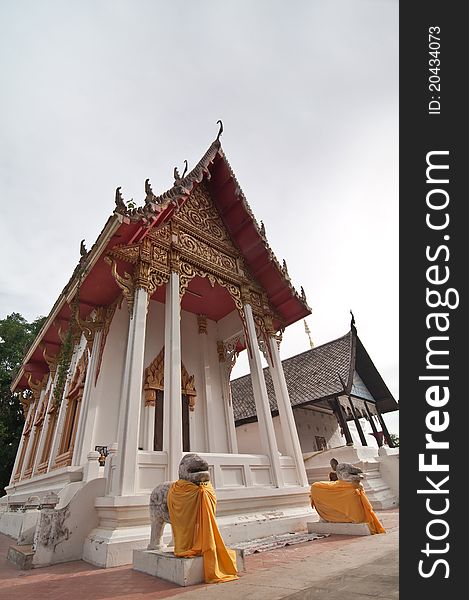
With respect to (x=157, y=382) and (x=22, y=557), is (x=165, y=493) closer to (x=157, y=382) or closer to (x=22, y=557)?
(x=22, y=557)

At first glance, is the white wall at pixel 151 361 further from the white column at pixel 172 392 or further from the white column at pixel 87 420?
the white column at pixel 172 392

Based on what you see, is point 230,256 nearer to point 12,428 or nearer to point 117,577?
point 117,577

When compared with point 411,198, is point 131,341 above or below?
above

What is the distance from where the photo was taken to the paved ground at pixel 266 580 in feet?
7.05

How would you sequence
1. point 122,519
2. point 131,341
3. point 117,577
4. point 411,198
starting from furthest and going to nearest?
point 131,341, point 122,519, point 117,577, point 411,198

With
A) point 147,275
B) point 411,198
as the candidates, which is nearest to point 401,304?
point 411,198

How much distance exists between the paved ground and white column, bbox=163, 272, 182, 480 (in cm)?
134

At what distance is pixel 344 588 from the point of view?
2.11m

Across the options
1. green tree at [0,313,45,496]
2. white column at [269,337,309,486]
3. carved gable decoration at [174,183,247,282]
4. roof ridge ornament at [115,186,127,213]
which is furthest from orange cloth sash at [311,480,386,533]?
green tree at [0,313,45,496]

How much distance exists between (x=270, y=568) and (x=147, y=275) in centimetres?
424

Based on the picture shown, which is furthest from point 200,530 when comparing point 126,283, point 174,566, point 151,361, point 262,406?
point 151,361

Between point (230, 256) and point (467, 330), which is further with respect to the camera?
point (230, 256)

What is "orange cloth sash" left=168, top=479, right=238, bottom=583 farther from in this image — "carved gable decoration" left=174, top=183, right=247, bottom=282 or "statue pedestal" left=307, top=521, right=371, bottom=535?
"carved gable decoration" left=174, top=183, right=247, bottom=282

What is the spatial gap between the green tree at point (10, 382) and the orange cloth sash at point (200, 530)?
40.8 feet
